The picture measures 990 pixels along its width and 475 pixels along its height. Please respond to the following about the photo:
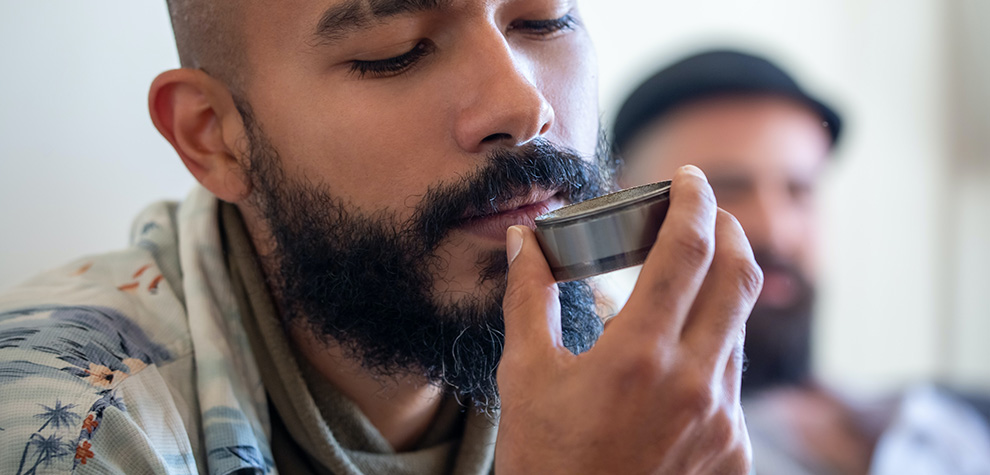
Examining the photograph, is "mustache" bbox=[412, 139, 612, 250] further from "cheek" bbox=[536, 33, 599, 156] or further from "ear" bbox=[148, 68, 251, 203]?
"ear" bbox=[148, 68, 251, 203]

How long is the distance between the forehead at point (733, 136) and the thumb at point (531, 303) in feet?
4.79

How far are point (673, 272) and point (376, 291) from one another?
50 centimetres

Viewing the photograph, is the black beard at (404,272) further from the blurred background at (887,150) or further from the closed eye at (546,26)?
the blurred background at (887,150)

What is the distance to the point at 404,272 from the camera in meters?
1.08

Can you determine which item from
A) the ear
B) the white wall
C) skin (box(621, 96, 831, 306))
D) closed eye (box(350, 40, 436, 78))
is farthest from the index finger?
skin (box(621, 96, 831, 306))

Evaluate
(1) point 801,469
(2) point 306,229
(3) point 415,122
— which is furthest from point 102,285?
(1) point 801,469

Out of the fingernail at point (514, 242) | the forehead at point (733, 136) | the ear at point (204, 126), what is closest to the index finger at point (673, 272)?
the fingernail at point (514, 242)

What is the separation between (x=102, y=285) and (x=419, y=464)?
0.56 meters

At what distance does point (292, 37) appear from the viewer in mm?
1092

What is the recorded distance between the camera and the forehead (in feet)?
7.25

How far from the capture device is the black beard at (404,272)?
3.32 feet

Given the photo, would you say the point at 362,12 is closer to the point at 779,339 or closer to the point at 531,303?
the point at 531,303

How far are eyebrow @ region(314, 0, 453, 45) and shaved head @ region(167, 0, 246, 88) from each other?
0.20m

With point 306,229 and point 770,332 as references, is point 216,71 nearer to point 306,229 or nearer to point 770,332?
point 306,229
